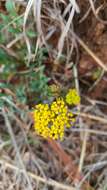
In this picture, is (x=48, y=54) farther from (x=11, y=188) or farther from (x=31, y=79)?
(x=11, y=188)

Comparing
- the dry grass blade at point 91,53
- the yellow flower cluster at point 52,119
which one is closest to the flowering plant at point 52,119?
the yellow flower cluster at point 52,119

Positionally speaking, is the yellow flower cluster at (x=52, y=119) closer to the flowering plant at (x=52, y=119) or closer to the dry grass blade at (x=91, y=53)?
the flowering plant at (x=52, y=119)

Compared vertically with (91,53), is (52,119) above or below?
below

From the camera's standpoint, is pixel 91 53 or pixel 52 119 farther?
pixel 91 53

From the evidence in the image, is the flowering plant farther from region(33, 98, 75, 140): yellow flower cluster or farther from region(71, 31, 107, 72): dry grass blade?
region(71, 31, 107, 72): dry grass blade

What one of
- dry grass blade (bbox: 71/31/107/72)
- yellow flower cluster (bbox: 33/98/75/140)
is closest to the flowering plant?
yellow flower cluster (bbox: 33/98/75/140)

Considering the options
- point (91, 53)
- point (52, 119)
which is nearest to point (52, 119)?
point (52, 119)

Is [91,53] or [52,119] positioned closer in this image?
[52,119]

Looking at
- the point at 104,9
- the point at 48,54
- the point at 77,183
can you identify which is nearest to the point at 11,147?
the point at 77,183

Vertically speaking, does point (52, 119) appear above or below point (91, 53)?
below

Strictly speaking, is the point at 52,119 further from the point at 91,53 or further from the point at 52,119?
the point at 91,53

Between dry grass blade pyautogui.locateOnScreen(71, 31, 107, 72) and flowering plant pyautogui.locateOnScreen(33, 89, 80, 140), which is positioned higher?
dry grass blade pyautogui.locateOnScreen(71, 31, 107, 72)
